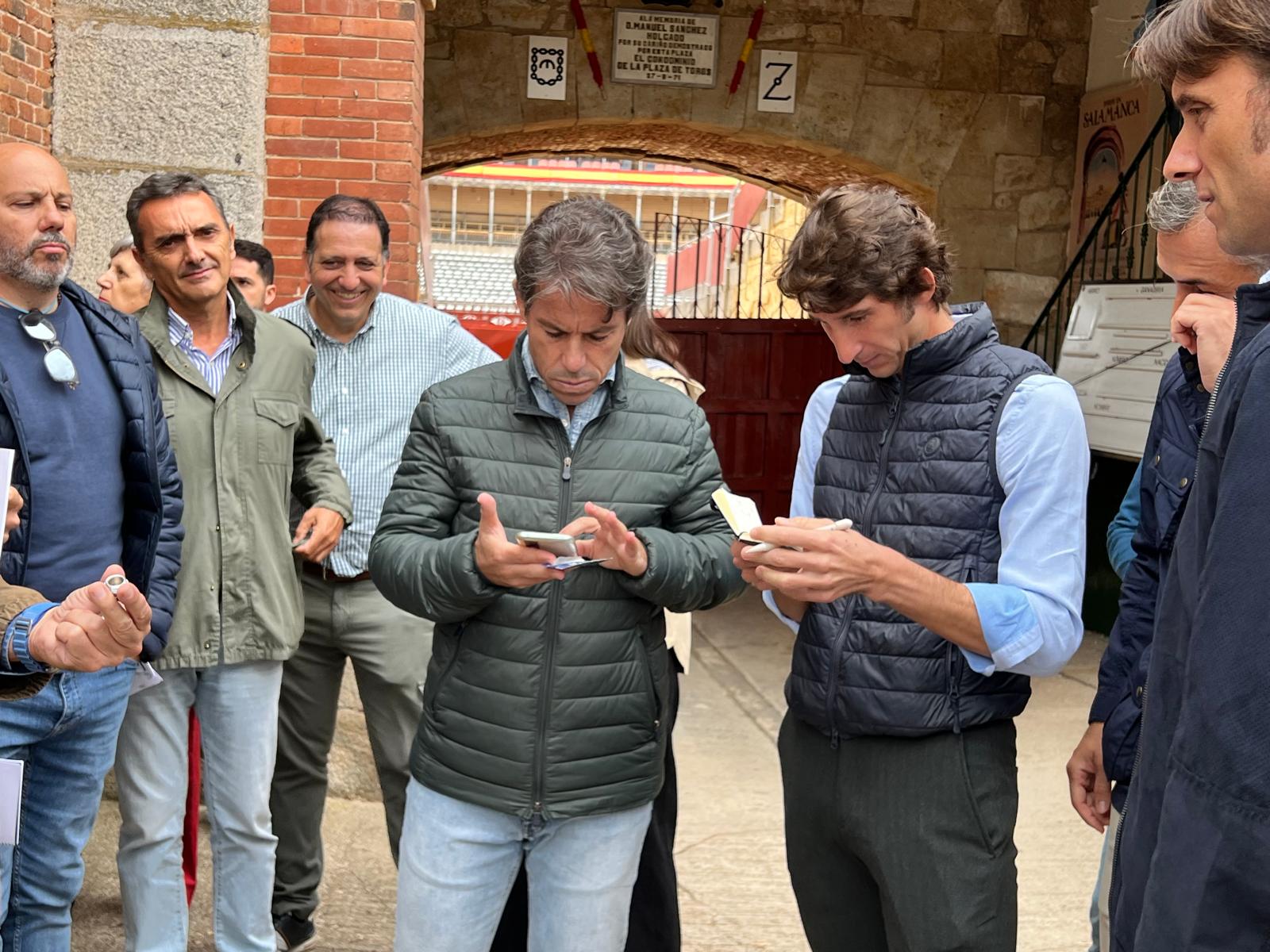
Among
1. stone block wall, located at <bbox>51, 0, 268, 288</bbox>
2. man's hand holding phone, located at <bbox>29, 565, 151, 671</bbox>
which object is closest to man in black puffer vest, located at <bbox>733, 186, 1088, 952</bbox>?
man's hand holding phone, located at <bbox>29, 565, 151, 671</bbox>

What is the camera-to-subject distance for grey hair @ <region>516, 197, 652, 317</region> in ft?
7.25

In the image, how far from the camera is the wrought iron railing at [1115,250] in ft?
28.3

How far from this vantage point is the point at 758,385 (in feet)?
38.5

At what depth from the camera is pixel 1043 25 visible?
10344mm

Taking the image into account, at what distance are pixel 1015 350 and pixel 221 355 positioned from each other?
199cm

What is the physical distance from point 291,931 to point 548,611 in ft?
6.76

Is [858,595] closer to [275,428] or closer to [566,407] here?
[566,407]

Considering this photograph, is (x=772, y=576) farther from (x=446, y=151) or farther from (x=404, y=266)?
(x=446, y=151)

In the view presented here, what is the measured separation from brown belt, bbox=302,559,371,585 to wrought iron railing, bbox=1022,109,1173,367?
6.02m

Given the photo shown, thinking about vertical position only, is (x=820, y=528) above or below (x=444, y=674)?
above

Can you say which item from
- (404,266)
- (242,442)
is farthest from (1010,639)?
(404,266)

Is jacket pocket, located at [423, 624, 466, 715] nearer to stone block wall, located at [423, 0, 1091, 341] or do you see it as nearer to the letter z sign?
stone block wall, located at [423, 0, 1091, 341]

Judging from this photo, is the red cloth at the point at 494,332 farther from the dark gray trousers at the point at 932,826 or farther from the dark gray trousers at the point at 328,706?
the dark gray trousers at the point at 932,826

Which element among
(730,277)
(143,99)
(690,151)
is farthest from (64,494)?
(730,277)
